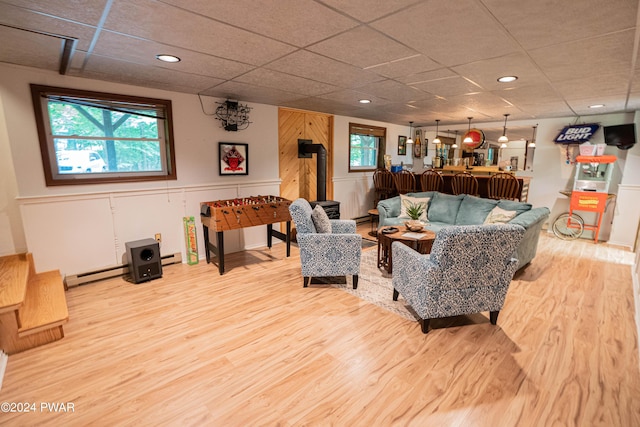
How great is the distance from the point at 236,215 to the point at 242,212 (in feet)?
0.30

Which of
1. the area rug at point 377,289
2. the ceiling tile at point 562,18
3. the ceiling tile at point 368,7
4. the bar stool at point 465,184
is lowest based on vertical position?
the area rug at point 377,289

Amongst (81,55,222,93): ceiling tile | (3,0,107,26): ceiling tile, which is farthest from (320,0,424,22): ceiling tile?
(81,55,222,93): ceiling tile

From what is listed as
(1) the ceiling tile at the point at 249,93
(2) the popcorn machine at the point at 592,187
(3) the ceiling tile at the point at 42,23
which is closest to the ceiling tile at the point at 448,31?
(3) the ceiling tile at the point at 42,23

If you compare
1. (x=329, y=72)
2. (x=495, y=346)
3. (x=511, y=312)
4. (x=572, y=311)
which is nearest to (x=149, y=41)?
(x=329, y=72)

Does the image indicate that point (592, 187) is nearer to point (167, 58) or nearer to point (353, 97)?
point (353, 97)

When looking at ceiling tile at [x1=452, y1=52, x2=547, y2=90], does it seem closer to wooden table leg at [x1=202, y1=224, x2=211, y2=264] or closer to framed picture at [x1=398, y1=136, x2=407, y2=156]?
wooden table leg at [x1=202, y1=224, x2=211, y2=264]

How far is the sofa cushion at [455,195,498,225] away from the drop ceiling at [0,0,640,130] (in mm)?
1504

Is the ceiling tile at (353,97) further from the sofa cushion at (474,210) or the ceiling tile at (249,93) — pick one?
the sofa cushion at (474,210)

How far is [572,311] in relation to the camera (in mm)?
2895

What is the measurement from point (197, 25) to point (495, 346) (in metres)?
3.17

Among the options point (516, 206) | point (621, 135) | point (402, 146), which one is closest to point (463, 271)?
point (516, 206)

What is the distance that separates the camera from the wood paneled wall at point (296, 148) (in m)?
5.18

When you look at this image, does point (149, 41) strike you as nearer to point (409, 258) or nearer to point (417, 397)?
point (409, 258)

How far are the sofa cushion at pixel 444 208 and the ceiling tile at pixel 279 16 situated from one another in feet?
11.7
